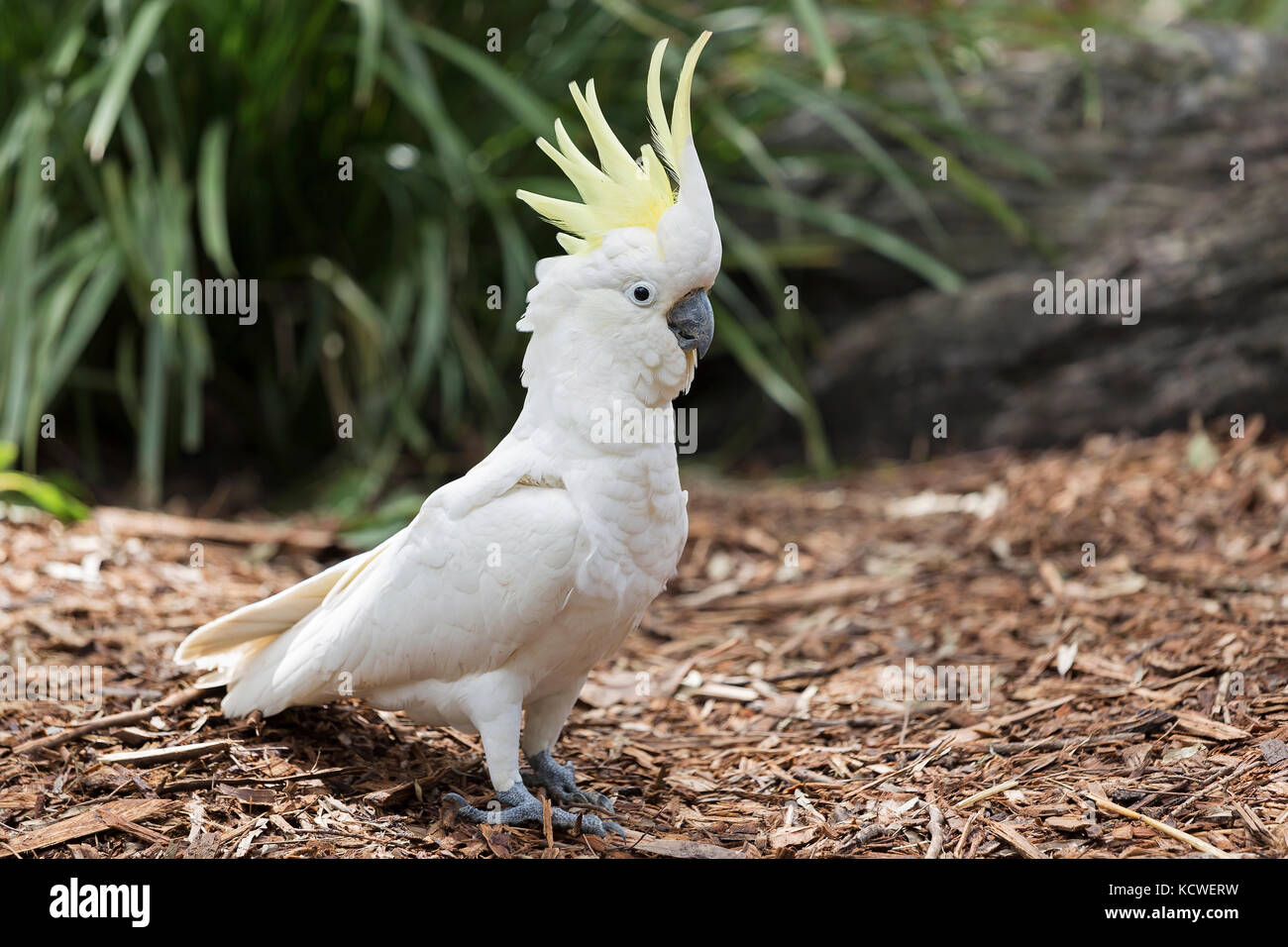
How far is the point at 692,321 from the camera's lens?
2.51 meters

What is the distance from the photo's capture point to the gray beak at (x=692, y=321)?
2.51 meters

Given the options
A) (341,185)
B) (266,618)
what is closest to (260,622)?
(266,618)

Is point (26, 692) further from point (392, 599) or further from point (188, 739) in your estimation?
point (392, 599)

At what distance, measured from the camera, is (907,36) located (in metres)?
5.15

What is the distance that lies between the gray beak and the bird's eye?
0.20 feet

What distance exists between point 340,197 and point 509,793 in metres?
3.39

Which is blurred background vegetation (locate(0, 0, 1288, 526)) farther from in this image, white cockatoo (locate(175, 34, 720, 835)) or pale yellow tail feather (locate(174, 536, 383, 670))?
white cockatoo (locate(175, 34, 720, 835))

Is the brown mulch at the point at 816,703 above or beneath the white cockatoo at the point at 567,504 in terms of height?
beneath

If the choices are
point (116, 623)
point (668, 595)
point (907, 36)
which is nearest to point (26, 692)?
point (116, 623)

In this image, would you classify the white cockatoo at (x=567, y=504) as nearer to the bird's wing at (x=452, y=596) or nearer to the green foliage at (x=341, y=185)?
the bird's wing at (x=452, y=596)

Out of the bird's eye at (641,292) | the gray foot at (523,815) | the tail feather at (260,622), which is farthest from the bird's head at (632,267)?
the gray foot at (523,815)

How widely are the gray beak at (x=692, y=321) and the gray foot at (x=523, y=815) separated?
1.07 m

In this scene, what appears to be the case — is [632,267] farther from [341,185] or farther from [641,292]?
[341,185]
